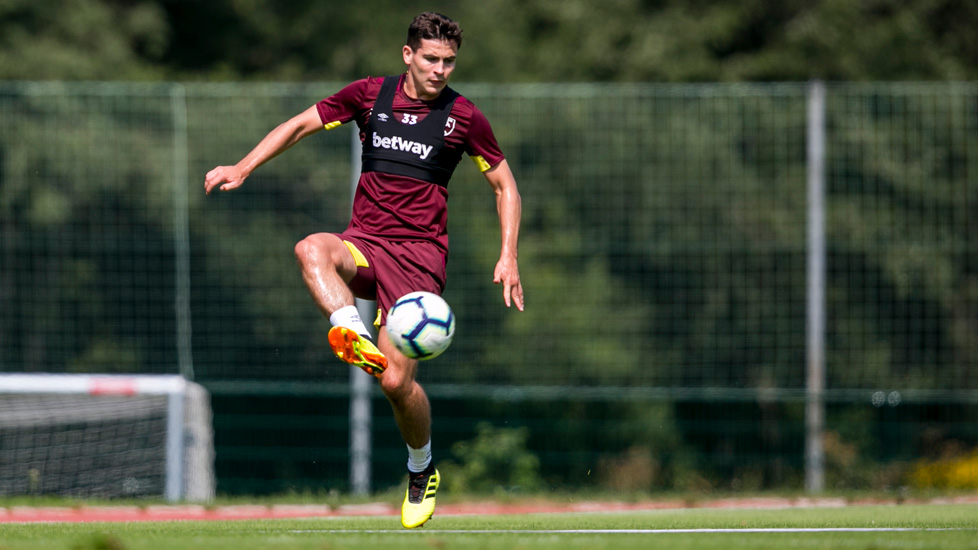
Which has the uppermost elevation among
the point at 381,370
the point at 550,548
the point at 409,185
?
the point at 409,185

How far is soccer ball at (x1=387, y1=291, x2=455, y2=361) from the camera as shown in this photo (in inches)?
246

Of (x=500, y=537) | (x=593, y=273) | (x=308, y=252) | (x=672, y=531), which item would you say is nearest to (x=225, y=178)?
(x=308, y=252)

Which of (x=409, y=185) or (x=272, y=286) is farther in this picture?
(x=272, y=286)

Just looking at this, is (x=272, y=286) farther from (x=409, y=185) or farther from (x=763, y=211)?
(x=409, y=185)

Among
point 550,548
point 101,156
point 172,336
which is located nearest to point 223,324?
point 172,336

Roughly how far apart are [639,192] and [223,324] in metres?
4.10

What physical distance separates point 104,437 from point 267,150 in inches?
261

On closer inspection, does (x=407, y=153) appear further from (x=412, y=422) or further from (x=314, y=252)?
(x=412, y=422)

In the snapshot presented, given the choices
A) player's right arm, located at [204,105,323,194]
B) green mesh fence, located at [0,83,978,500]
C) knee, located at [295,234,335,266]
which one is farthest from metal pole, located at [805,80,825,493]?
knee, located at [295,234,335,266]

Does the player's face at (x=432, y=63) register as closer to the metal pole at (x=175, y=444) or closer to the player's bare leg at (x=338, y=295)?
the player's bare leg at (x=338, y=295)

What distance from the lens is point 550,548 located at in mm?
4945

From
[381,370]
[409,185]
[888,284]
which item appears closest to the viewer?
[381,370]

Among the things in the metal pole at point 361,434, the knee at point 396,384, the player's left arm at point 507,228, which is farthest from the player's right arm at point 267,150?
the metal pole at point 361,434

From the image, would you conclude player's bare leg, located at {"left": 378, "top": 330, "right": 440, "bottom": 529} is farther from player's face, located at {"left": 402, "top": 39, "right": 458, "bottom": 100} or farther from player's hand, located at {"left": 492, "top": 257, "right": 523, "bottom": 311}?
player's face, located at {"left": 402, "top": 39, "right": 458, "bottom": 100}
